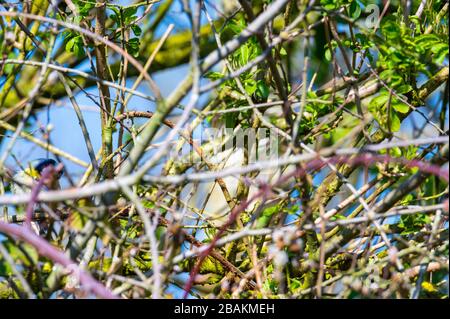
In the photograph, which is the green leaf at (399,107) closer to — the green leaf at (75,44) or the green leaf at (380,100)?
the green leaf at (380,100)

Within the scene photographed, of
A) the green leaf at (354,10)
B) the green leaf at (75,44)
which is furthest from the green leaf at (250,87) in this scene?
the green leaf at (75,44)

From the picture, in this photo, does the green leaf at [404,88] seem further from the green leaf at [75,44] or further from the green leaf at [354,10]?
the green leaf at [75,44]

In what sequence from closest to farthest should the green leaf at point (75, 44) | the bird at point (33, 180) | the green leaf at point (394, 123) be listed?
the bird at point (33, 180), the green leaf at point (394, 123), the green leaf at point (75, 44)

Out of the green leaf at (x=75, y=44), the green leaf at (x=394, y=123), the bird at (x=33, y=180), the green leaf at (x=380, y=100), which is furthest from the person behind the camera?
the green leaf at (x=75, y=44)

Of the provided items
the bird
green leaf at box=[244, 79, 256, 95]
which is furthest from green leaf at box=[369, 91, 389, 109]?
the bird

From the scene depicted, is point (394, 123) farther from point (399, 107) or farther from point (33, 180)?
point (33, 180)

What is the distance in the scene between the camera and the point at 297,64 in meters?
5.73

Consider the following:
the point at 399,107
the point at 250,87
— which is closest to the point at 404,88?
the point at 399,107

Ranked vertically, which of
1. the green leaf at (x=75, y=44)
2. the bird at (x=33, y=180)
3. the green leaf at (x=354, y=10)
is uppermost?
the green leaf at (x=75, y=44)

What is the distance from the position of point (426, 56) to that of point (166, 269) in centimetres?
114

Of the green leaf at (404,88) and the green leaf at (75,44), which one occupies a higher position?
the green leaf at (75,44)

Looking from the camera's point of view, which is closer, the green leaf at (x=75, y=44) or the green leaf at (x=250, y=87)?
the green leaf at (x=250, y=87)
